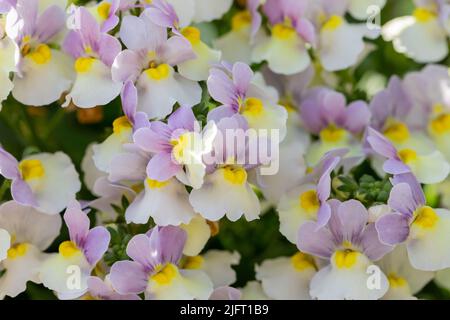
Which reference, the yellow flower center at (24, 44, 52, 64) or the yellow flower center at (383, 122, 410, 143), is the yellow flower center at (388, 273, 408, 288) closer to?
the yellow flower center at (383, 122, 410, 143)

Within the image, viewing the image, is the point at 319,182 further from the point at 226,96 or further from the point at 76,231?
the point at 76,231

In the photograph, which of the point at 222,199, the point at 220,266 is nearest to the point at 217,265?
the point at 220,266

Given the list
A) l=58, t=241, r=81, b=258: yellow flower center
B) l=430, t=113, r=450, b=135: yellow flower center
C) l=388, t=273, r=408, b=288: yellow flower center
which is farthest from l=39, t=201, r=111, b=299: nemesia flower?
l=430, t=113, r=450, b=135: yellow flower center

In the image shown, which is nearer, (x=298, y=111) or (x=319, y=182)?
(x=319, y=182)

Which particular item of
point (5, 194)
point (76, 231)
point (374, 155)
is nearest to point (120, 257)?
point (76, 231)

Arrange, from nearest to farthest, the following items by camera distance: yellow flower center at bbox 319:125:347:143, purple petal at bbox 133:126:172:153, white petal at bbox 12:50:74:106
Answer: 1. purple petal at bbox 133:126:172:153
2. white petal at bbox 12:50:74:106
3. yellow flower center at bbox 319:125:347:143
